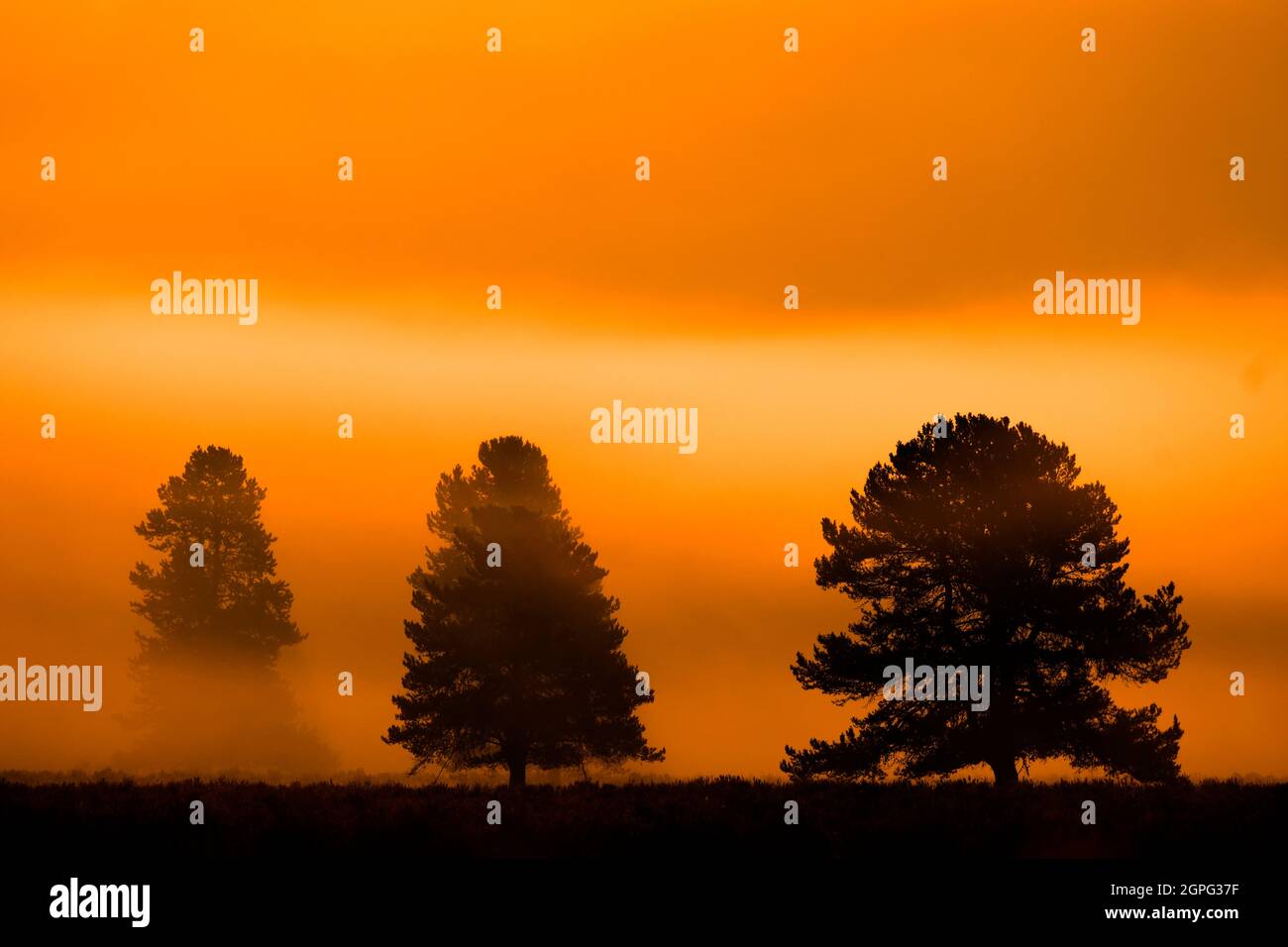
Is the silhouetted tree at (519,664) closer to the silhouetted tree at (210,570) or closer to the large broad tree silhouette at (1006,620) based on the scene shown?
the large broad tree silhouette at (1006,620)

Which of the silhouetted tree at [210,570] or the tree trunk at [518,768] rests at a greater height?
the silhouetted tree at [210,570]

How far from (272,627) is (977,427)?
31.6 m

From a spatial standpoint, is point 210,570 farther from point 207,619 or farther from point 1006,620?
point 1006,620

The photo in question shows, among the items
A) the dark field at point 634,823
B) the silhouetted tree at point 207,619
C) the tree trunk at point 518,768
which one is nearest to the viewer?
the dark field at point 634,823

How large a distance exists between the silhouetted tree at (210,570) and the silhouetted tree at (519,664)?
1857 cm

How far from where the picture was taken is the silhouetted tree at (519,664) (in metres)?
41.1

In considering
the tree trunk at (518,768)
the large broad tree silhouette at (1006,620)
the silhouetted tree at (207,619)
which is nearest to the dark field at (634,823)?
the large broad tree silhouette at (1006,620)

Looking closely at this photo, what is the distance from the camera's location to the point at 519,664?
135ft

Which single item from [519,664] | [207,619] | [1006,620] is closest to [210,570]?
[207,619]

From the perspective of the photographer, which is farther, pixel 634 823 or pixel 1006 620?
pixel 1006 620

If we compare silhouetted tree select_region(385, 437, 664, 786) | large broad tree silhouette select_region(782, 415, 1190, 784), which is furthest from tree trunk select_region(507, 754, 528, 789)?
large broad tree silhouette select_region(782, 415, 1190, 784)

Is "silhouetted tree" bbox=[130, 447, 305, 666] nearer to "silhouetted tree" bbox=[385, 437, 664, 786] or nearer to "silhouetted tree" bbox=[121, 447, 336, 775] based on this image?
"silhouetted tree" bbox=[121, 447, 336, 775]

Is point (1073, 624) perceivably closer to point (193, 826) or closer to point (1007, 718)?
point (1007, 718)

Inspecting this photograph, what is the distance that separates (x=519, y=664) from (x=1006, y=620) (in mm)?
12049
